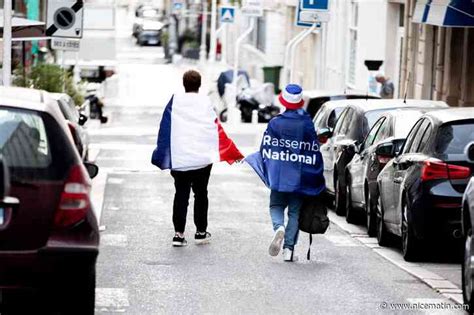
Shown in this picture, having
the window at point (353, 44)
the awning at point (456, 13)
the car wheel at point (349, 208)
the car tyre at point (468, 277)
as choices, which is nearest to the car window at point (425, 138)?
the car tyre at point (468, 277)

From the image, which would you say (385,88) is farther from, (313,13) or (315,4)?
(315,4)

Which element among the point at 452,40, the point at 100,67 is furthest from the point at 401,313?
the point at 100,67

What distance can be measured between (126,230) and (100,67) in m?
52.4

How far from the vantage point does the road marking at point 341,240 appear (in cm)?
1582

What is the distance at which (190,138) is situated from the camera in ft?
49.0

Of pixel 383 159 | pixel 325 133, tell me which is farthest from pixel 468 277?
pixel 325 133

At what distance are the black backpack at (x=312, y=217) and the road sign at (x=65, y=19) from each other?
409 inches

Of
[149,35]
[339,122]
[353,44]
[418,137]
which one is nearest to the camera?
[418,137]

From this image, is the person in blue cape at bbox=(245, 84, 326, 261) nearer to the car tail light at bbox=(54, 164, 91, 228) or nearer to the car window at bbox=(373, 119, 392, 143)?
the car window at bbox=(373, 119, 392, 143)

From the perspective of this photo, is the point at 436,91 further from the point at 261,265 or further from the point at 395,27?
the point at 261,265

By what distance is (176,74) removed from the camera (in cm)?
8119

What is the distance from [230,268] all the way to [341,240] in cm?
322

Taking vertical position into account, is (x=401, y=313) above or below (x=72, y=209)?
below

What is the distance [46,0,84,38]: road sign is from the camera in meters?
23.8
